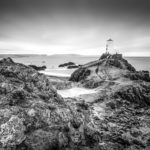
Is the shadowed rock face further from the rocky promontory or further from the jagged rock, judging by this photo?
the jagged rock

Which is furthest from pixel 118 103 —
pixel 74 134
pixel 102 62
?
pixel 102 62

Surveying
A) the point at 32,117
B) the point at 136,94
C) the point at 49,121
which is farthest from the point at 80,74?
the point at 32,117

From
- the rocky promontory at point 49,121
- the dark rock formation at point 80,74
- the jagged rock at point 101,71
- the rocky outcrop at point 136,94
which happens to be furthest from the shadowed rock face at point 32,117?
the dark rock formation at point 80,74

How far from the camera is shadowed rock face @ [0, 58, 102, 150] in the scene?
11.2 ft

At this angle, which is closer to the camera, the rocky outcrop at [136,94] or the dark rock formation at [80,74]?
the rocky outcrop at [136,94]

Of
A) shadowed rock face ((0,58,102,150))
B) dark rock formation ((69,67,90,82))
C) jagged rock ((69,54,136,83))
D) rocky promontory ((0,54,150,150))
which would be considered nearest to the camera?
shadowed rock face ((0,58,102,150))

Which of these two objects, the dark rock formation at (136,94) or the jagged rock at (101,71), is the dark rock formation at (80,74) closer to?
the jagged rock at (101,71)

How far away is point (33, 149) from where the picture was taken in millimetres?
3361

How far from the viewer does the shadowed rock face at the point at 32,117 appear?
3406 millimetres

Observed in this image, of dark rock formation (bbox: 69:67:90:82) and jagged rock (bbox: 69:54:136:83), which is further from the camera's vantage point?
dark rock formation (bbox: 69:67:90:82)

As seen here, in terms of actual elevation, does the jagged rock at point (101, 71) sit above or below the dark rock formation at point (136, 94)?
above

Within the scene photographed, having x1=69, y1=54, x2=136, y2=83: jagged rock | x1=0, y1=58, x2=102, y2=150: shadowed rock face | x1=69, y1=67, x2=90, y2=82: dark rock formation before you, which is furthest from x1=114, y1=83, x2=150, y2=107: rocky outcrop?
x1=69, y1=67, x2=90, y2=82: dark rock formation

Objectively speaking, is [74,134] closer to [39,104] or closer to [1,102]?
Result: [39,104]

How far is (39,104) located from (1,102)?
46.4 inches
